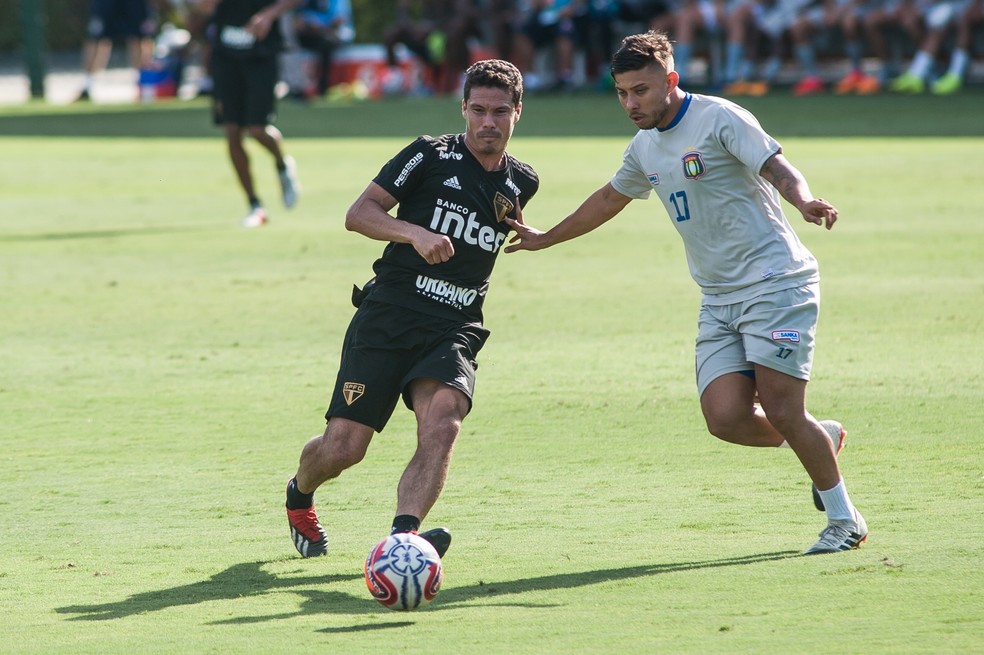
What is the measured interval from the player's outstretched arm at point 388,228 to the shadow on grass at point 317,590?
1257 mm

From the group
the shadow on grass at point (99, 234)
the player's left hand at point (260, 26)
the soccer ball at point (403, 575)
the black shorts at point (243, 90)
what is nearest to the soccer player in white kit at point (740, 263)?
the soccer ball at point (403, 575)

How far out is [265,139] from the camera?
15.5m

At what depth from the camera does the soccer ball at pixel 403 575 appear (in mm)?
5246

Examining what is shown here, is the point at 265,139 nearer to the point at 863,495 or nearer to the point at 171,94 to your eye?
the point at 863,495

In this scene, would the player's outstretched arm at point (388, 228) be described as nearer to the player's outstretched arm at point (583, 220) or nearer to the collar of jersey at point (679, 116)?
the player's outstretched arm at point (583, 220)

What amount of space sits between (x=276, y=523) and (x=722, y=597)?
2.14 meters

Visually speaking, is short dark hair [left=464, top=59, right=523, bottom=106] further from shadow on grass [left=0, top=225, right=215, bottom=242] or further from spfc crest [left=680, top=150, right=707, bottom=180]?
shadow on grass [left=0, top=225, right=215, bottom=242]

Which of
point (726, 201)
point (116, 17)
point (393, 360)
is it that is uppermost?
point (726, 201)

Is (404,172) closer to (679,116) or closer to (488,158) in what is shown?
(488,158)

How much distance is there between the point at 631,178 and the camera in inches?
258

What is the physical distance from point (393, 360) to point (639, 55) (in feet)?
5.08

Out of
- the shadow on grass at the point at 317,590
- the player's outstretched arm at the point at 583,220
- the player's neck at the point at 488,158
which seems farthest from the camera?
the player's outstretched arm at the point at 583,220

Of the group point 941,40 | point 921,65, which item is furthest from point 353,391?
point 941,40

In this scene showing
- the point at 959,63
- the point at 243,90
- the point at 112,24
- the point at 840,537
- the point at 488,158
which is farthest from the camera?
the point at 112,24
